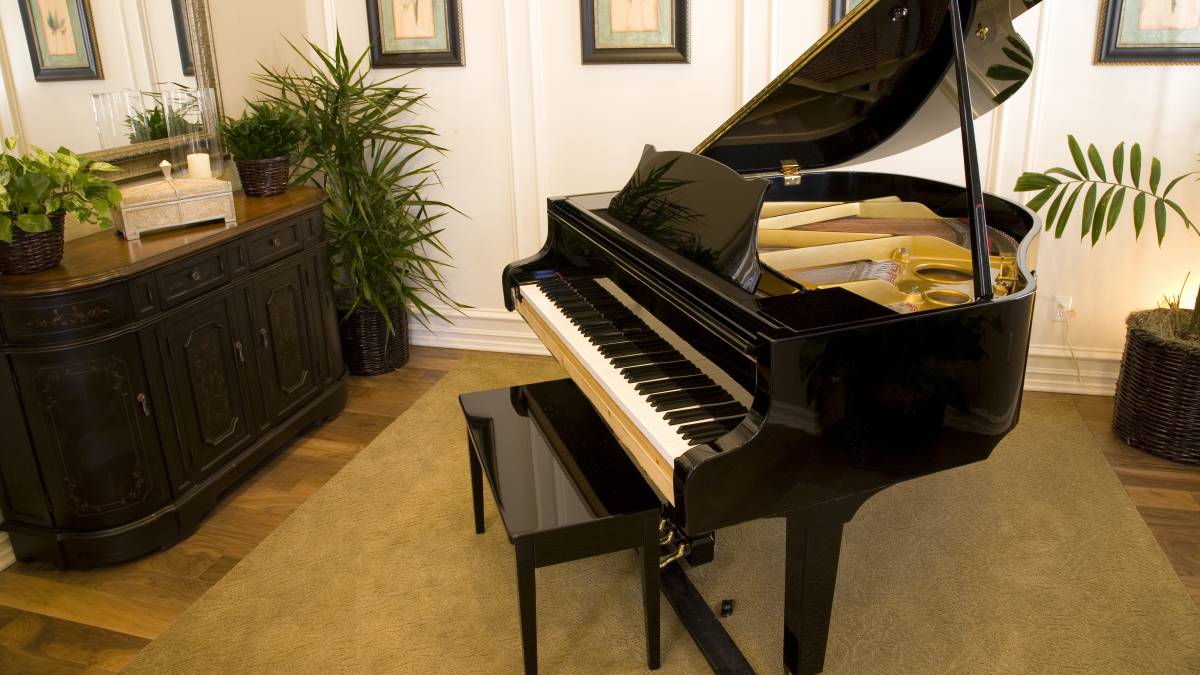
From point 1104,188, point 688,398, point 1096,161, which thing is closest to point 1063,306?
point 1104,188

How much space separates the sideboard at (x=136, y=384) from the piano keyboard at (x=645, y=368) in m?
1.16

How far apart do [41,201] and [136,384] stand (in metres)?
0.58

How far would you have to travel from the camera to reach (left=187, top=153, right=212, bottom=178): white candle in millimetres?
3173

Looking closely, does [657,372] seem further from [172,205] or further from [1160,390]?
[1160,390]

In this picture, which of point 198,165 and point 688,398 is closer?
point 688,398

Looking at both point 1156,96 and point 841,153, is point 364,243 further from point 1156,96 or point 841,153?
point 1156,96

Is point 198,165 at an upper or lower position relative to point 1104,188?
upper

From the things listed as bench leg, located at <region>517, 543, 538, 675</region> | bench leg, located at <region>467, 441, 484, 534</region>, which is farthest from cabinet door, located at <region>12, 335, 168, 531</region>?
bench leg, located at <region>517, 543, 538, 675</region>

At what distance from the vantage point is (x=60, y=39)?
2.83 meters

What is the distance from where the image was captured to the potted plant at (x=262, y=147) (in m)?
3.40

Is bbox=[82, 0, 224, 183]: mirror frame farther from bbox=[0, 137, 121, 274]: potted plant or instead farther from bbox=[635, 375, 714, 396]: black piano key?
bbox=[635, 375, 714, 396]: black piano key

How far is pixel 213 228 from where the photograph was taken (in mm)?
3006

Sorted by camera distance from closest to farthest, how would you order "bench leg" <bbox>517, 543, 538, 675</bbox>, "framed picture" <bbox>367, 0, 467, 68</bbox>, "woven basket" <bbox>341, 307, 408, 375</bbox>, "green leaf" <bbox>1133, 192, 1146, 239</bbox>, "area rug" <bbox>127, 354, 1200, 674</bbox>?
"bench leg" <bbox>517, 543, 538, 675</bbox> < "area rug" <bbox>127, 354, 1200, 674</bbox> < "green leaf" <bbox>1133, 192, 1146, 239</bbox> < "framed picture" <bbox>367, 0, 467, 68</bbox> < "woven basket" <bbox>341, 307, 408, 375</bbox>

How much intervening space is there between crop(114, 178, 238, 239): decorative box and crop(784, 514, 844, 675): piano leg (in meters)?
2.24
